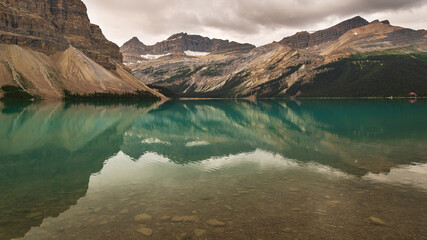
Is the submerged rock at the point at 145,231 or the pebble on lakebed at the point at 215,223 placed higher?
the pebble on lakebed at the point at 215,223

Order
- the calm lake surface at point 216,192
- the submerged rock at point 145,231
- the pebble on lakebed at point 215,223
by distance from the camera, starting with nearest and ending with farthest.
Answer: the submerged rock at point 145,231 → the calm lake surface at point 216,192 → the pebble on lakebed at point 215,223

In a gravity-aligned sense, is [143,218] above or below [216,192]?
above

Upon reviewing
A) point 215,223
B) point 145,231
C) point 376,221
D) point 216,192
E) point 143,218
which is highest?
point 376,221

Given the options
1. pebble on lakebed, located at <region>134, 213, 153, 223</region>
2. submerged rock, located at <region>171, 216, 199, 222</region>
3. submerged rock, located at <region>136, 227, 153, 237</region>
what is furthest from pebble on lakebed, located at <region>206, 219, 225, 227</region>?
pebble on lakebed, located at <region>134, 213, 153, 223</region>

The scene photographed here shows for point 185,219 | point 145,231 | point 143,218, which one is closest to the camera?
point 145,231

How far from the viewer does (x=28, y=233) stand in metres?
13.1

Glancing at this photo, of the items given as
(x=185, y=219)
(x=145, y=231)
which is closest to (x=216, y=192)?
(x=185, y=219)

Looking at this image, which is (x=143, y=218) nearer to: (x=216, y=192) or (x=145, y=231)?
(x=145, y=231)

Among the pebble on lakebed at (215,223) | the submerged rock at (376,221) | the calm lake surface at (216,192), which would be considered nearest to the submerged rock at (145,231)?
the calm lake surface at (216,192)

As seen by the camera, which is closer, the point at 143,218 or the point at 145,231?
the point at 145,231

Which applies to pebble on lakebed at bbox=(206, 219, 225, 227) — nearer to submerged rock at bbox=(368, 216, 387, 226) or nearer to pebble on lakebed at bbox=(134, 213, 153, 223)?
pebble on lakebed at bbox=(134, 213, 153, 223)

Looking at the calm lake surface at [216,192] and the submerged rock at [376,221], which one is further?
the submerged rock at [376,221]

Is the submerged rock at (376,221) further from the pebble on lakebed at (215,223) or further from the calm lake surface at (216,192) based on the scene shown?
the pebble on lakebed at (215,223)

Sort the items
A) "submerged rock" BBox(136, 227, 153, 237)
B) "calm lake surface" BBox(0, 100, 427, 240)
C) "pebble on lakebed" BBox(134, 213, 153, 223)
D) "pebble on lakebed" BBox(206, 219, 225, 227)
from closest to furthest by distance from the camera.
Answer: "submerged rock" BBox(136, 227, 153, 237), "calm lake surface" BBox(0, 100, 427, 240), "pebble on lakebed" BBox(206, 219, 225, 227), "pebble on lakebed" BBox(134, 213, 153, 223)
